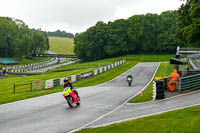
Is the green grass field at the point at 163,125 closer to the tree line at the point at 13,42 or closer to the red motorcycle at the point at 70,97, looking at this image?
the red motorcycle at the point at 70,97

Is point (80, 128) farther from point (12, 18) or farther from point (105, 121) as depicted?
point (12, 18)

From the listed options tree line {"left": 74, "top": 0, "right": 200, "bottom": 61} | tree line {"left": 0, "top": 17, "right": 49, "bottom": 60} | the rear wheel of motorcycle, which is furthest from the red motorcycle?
tree line {"left": 0, "top": 17, "right": 49, "bottom": 60}

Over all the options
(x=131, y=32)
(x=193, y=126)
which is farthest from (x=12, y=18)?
(x=193, y=126)

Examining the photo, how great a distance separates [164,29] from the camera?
85438 millimetres

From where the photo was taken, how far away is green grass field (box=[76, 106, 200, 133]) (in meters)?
7.64

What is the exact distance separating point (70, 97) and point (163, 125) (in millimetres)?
7221

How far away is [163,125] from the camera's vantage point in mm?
8203

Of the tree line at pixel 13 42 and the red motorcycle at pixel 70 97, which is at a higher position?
the tree line at pixel 13 42

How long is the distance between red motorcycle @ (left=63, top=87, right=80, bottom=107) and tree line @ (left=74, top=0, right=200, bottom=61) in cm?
7015

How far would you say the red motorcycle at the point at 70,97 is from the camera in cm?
1371

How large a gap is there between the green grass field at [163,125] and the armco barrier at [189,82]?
21.5 ft

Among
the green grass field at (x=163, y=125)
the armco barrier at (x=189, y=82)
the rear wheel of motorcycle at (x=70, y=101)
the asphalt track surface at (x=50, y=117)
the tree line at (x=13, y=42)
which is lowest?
the asphalt track surface at (x=50, y=117)

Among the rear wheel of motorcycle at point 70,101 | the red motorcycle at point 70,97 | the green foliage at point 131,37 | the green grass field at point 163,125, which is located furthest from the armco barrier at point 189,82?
the green foliage at point 131,37

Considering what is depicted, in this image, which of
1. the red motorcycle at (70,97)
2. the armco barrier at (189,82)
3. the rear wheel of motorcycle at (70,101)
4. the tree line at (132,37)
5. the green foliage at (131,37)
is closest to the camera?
the red motorcycle at (70,97)
